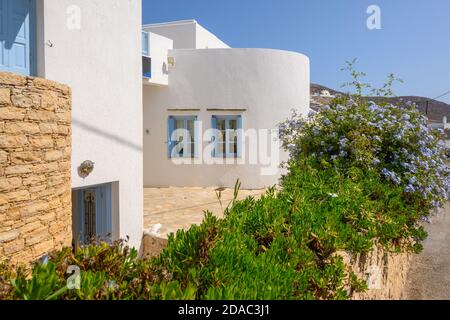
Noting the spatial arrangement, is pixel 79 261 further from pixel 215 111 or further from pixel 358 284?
pixel 215 111

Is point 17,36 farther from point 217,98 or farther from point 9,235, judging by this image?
point 217,98

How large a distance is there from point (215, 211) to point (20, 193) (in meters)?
6.61

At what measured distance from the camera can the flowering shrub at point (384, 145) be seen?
6.47 meters

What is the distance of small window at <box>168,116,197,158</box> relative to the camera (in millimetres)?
14125

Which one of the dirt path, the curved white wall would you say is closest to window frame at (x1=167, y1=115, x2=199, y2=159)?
the curved white wall

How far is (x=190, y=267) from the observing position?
7.73ft

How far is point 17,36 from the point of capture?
554 centimetres

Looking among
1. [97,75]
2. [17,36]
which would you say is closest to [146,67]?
[97,75]

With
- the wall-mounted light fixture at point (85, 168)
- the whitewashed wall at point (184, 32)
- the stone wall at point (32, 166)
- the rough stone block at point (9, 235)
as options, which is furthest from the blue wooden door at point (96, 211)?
the whitewashed wall at point (184, 32)

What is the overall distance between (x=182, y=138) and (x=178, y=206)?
3.69 m

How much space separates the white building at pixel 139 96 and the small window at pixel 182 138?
4 centimetres

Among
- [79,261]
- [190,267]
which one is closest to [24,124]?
[79,261]

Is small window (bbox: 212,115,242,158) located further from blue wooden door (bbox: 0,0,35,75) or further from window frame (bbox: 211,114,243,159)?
blue wooden door (bbox: 0,0,35,75)

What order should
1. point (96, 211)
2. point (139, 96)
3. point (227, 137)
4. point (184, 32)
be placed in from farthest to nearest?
1. point (184, 32)
2. point (227, 137)
3. point (139, 96)
4. point (96, 211)
